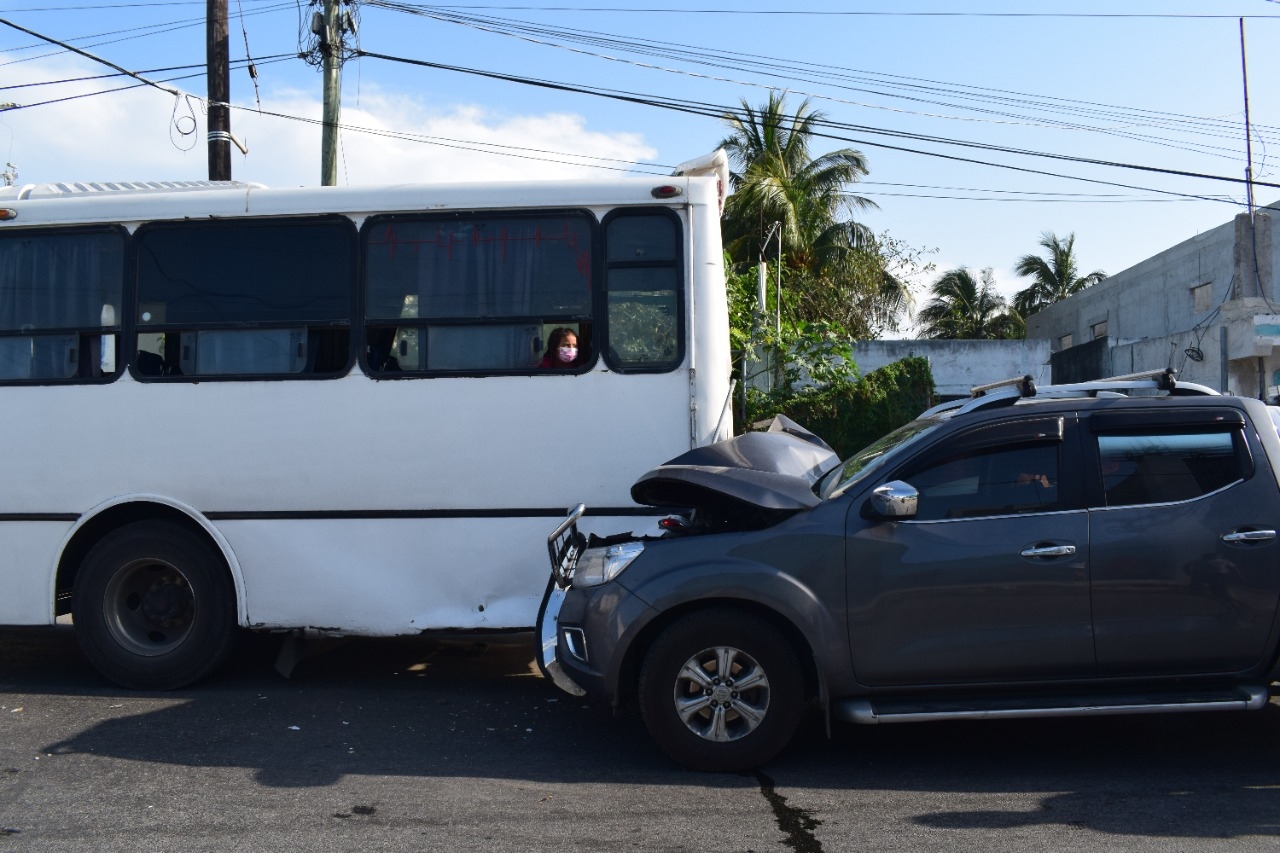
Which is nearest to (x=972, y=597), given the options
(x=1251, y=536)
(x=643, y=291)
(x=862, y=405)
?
(x=1251, y=536)

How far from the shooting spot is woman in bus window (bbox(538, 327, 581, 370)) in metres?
7.01

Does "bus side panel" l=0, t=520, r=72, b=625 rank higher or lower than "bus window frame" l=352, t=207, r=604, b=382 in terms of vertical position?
lower

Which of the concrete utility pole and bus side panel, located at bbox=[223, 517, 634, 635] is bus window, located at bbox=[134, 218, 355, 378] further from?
the concrete utility pole

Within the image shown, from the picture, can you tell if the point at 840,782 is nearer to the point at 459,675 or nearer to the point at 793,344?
the point at 459,675

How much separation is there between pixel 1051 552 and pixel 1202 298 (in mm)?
21387

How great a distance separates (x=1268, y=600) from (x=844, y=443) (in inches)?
405

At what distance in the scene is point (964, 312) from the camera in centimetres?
4491

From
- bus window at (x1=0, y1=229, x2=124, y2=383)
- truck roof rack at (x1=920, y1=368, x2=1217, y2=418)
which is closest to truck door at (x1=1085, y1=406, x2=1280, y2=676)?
truck roof rack at (x1=920, y1=368, x2=1217, y2=418)

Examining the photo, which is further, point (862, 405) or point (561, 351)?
point (862, 405)

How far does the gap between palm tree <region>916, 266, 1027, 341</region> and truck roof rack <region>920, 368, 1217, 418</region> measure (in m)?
38.6

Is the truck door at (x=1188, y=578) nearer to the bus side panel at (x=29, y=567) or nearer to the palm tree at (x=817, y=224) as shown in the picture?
the bus side panel at (x=29, y=567)

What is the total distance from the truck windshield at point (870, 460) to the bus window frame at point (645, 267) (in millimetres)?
1266

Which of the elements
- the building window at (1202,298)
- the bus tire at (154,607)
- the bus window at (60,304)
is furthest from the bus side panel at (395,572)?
the building window at (1202,298)

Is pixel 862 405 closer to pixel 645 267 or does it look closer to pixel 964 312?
pixel 645 267
